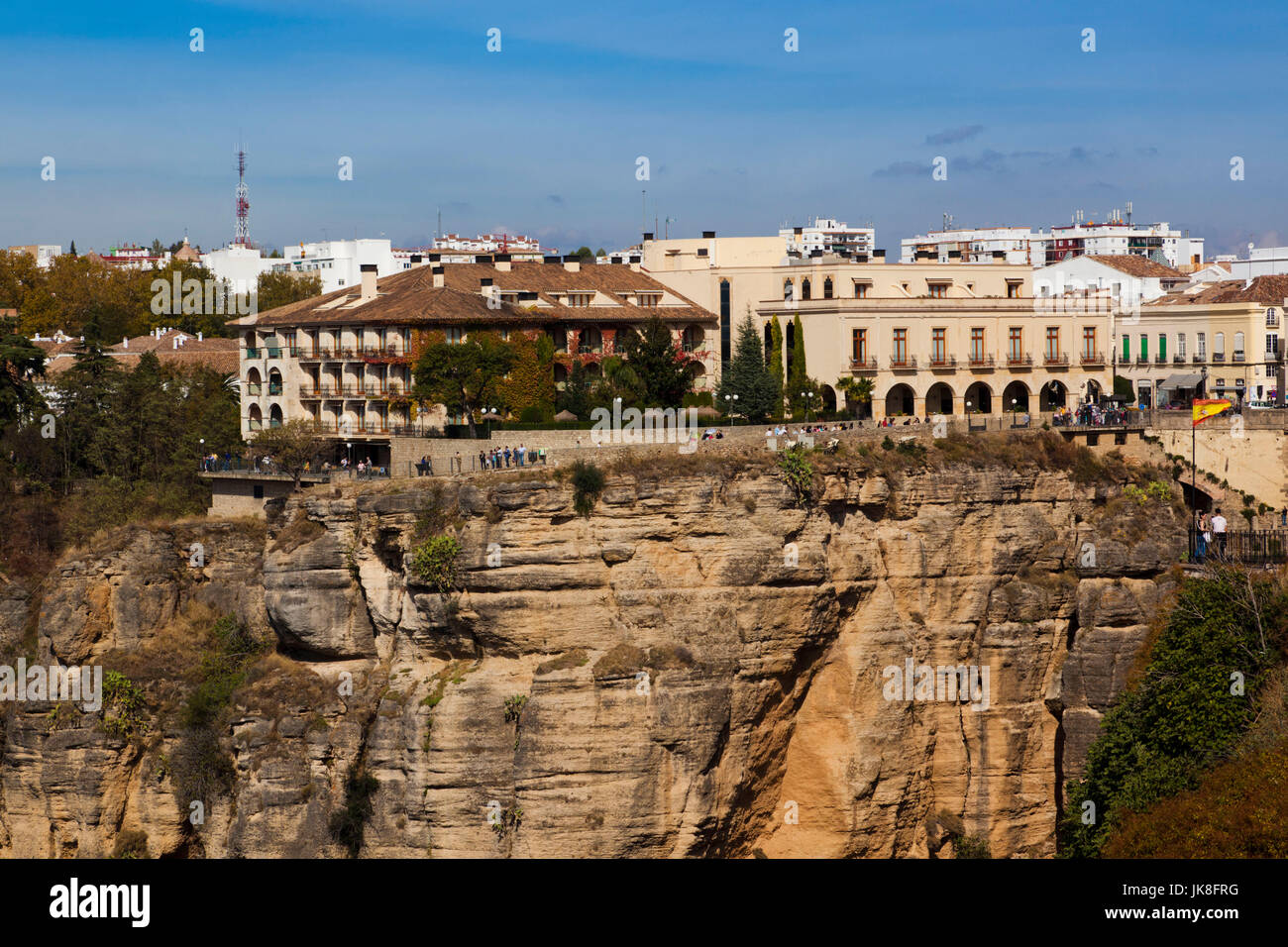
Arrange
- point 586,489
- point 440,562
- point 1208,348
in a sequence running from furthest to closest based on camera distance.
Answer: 1. point 1208,348
2. point 440,562
3. point 586,489

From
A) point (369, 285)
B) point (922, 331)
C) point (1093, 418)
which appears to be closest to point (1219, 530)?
point (1093, 418)

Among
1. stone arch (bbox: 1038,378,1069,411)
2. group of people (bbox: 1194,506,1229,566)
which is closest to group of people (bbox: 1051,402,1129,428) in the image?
group of people (bbox: 1194,506,1229,566)

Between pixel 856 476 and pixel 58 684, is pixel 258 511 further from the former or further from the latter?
pixel 856 476

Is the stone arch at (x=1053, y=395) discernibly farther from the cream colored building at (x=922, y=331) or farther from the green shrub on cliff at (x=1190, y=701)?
the green shrub on cliff at (x=1190, y=701)

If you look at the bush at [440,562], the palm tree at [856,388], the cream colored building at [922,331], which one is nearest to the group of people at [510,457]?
the bush at [440,562]

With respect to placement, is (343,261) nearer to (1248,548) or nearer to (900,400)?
(900,400)

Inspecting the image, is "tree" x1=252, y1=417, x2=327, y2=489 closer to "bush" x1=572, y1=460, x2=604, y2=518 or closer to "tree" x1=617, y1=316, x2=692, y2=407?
"tree" x1=617, y1=316, x2=692, y2=407
